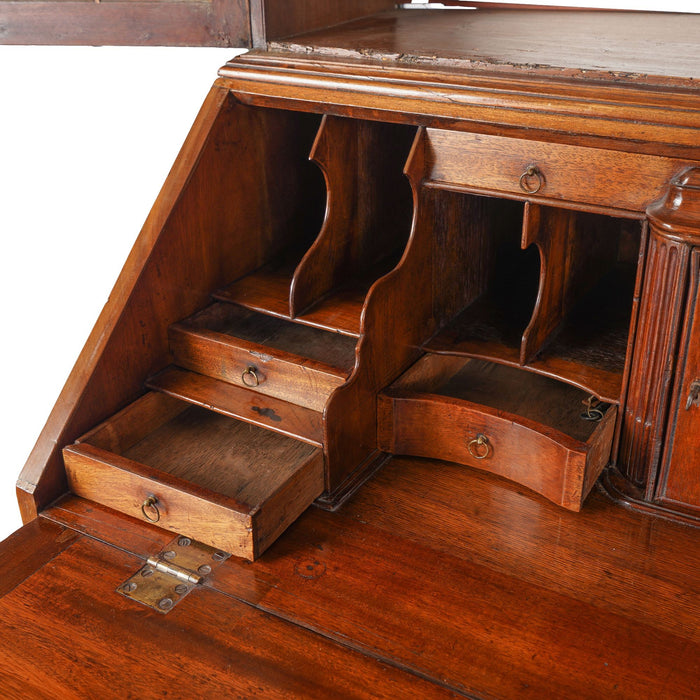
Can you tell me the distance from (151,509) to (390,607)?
1.57ft

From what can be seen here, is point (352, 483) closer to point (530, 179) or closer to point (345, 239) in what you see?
point (345, 239)

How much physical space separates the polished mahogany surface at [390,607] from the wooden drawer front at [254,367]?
0.22 metres

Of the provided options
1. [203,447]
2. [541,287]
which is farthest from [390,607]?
[541,287]

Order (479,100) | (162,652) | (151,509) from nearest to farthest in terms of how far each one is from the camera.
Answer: (162,652) < (479,100) < (151,509)

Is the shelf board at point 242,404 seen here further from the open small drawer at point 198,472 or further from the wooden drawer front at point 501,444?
the wooden drawer front at point 501,444

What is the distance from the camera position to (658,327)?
58.9 inches

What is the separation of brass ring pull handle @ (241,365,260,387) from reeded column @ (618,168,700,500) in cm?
73

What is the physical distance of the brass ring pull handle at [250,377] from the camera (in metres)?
1.78

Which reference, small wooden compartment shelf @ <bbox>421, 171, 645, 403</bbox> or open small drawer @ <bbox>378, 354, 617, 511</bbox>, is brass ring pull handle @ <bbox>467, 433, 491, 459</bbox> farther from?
small wooden compartment shelf @ <bbox>421, 171, 645, 403</bbox>

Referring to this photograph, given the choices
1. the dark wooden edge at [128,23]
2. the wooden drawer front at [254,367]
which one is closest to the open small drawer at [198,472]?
the wooden drawer front at [254,367]

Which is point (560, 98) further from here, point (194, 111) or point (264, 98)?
point (194, 111)

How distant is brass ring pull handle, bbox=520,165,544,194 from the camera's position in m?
1.51

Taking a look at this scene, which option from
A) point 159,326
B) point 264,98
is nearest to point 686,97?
point 264,98

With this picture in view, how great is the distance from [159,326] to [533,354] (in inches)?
30.8
